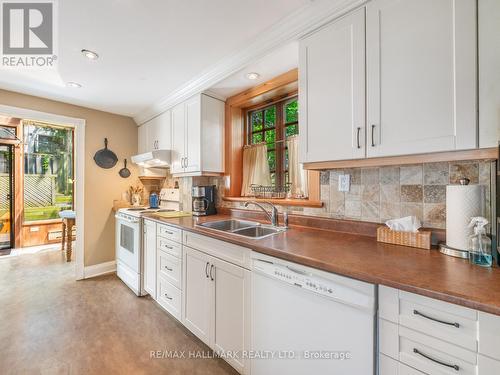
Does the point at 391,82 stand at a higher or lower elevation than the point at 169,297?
higher

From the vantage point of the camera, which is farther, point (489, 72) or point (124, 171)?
point (124, 171)

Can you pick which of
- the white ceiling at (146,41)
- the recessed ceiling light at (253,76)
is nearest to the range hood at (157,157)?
the white ceiling at (146,41)

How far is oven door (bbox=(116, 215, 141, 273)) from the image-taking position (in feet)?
8.64

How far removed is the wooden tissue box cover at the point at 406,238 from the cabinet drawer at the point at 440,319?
55 centimetres

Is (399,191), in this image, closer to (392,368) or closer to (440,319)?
(440,319)

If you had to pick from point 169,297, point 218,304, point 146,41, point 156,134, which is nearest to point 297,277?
point 218,304

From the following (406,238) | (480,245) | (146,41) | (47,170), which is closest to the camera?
(480,245)

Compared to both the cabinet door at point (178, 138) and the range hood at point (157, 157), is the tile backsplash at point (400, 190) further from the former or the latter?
the range hood at point (157, 157)

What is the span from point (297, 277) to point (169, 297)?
5.02 feet

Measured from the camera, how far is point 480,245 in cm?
98

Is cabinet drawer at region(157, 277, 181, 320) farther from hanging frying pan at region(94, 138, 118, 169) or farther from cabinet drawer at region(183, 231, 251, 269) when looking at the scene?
hanging frying pan at region(94, 138, 118, 169)

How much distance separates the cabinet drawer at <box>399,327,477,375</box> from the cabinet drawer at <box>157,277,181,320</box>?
1.71 meters

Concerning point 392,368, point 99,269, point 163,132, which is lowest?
point 99,269

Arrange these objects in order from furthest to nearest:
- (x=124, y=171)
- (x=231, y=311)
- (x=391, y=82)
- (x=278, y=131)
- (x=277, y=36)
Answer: (x=124, y=171)
(x=278, y=131)
(x=277, y=36)
(x=231, y=311)
(x=391, y=82)
